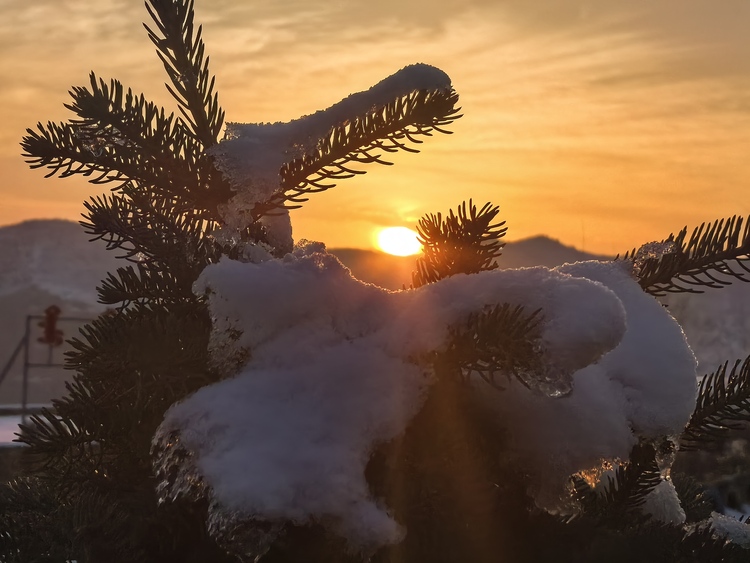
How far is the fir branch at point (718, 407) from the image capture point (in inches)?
49.1

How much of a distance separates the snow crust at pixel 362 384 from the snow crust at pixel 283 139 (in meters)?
0.18

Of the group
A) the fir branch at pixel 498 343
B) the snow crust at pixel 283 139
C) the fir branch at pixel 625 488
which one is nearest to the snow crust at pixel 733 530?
the fir branch at pixel 625 488

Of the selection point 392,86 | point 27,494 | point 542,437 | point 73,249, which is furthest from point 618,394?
point 73,249

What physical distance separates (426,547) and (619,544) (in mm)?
289

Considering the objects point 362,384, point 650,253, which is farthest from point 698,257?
point 362,384

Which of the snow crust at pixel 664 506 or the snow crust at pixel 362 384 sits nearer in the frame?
the snow crust at pixel 362 384

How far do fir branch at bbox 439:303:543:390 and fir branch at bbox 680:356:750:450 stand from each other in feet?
1.62

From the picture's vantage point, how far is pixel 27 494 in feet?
4.61

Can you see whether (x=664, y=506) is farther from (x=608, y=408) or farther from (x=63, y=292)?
(x=63, y=292)

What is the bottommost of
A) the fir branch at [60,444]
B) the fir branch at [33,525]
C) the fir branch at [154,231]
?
the fir branch at [33,525]

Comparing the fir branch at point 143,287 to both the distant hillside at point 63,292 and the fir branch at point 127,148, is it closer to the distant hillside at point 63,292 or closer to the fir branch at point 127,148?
the fir branch at point 127,148

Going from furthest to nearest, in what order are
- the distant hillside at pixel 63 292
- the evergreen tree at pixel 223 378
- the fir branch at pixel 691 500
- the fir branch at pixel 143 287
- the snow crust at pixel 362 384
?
the distant hillside at pixel 63 292 → the fir branch at pixel 691 500 → the fir branch at pixel 143 287 → the evergreen tree at pixel 223 378 → the snow crust at pixel 362 384

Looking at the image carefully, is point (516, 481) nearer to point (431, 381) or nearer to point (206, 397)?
point (431, 381)

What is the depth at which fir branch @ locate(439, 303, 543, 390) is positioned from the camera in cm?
89
